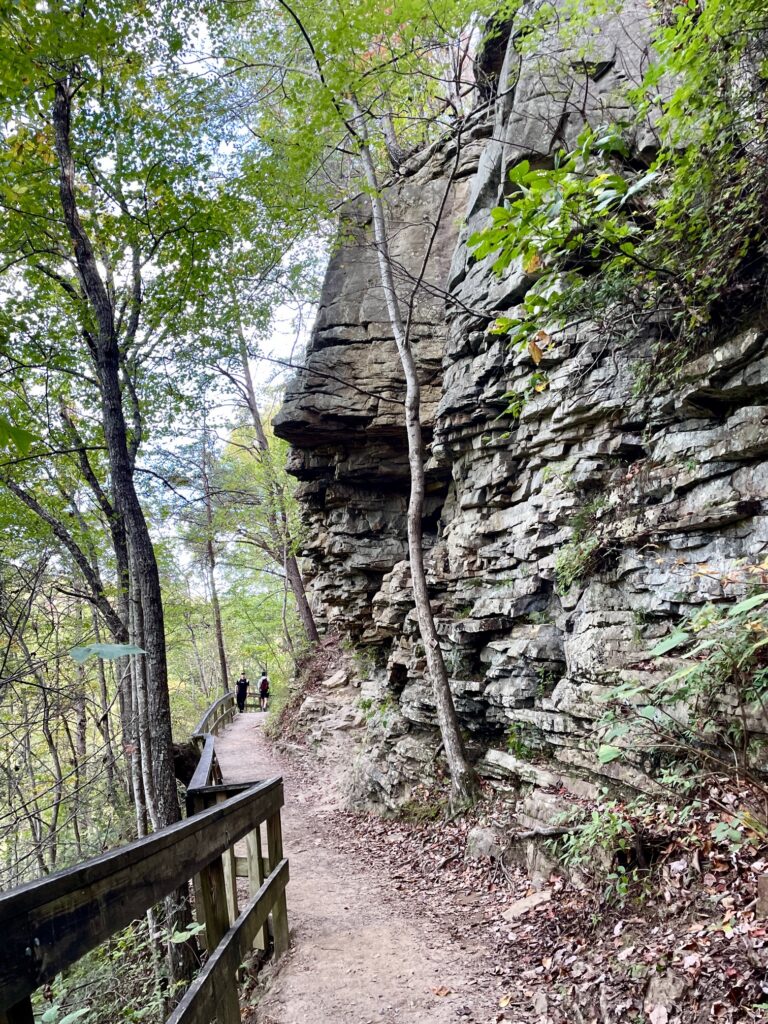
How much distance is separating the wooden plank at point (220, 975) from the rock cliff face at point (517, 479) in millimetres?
3189

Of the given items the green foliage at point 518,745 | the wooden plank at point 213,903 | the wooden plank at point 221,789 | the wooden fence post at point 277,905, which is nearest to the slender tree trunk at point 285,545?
the green foliage at point 518,745

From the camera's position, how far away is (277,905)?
4.04m

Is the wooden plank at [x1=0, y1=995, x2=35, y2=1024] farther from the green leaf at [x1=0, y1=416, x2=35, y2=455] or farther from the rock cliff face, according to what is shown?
the rock cliff face

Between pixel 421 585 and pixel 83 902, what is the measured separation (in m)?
7.14

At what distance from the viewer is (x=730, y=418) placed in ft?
16.6

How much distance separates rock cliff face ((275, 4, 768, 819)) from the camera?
5.27m

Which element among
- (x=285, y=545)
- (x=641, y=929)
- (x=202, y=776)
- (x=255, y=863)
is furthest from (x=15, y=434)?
(x=285, y=545)

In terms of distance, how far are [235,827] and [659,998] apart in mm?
2489

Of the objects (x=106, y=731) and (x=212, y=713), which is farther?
(x=212, y=713)

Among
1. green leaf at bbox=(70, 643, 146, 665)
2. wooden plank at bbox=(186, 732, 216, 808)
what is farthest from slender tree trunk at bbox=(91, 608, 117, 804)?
green leaf at bbox=(70, 643, 146, 665)

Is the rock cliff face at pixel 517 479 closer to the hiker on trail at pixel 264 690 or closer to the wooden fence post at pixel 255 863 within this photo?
the wooden fence post at pixel 255 863

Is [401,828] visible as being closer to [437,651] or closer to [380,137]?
[437,651]

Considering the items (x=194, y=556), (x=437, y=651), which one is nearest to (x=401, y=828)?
(x=437, y=651)

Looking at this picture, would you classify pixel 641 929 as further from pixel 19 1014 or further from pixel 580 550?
pixel 19 1014
